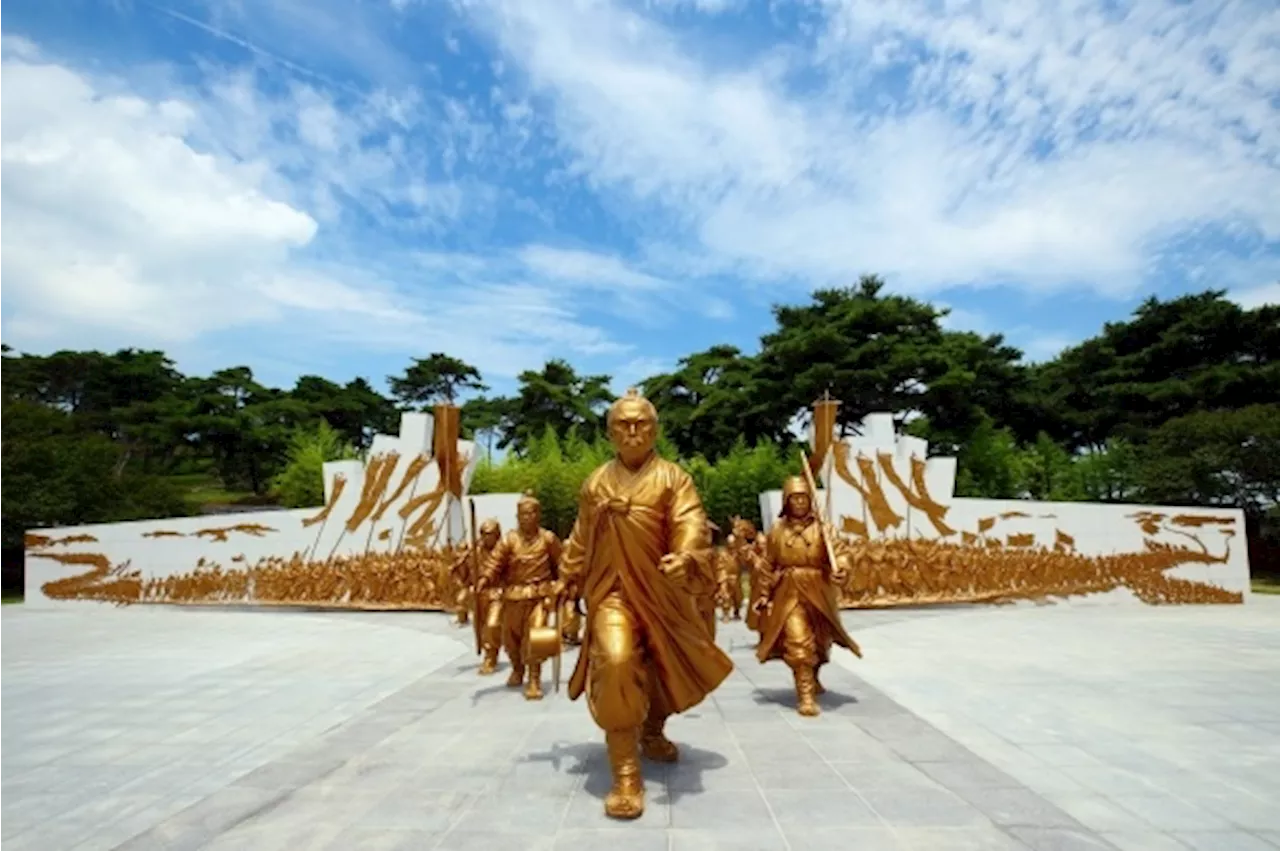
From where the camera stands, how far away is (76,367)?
35812 mm

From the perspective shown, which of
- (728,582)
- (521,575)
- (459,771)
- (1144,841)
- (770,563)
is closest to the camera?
(1144,841)

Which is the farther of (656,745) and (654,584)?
(656,745)

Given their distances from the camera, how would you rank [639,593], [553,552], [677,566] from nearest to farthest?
[677,566] → [639,593] → [553,552]

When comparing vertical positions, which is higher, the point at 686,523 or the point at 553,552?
the point at 686,523

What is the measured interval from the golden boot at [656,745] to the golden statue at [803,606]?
1.77 m

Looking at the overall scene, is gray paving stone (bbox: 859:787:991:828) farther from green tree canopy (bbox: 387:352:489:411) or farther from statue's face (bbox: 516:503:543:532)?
green tree canopy (bbox: 387:352:489:411)

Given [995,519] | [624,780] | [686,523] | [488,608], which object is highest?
[995,519]

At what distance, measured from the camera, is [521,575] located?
289 inches

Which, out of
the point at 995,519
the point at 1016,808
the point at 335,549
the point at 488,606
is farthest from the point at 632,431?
the point at 995,519

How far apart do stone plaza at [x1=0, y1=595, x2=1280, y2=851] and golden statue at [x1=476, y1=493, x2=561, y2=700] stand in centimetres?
45

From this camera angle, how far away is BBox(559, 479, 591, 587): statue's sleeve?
4371 mm

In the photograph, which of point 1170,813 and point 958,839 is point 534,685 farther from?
point 1170,813

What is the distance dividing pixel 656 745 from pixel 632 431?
1923 millimetres

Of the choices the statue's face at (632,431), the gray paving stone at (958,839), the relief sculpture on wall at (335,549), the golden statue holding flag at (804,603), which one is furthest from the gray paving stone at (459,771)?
the relief sculpture on wall at (335,549)
